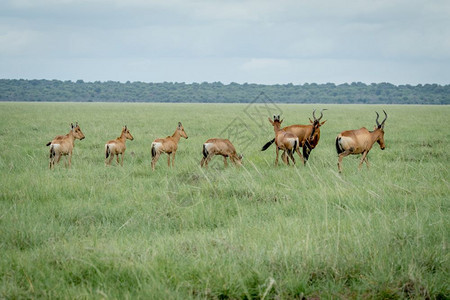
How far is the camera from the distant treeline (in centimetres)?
13475

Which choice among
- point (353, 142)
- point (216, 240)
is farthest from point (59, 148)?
point (216, 240)

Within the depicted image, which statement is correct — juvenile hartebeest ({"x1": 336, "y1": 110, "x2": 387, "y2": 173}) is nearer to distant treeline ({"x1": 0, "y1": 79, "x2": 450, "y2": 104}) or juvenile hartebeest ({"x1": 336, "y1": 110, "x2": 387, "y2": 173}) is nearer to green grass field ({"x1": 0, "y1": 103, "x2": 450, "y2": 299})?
green grass field ({"x1": 0, "y1": 103, "x2": 450, "y2": 299})

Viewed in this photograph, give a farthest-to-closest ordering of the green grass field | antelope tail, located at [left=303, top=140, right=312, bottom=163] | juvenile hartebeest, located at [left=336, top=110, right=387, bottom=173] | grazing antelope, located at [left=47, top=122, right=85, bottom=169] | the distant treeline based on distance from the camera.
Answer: the distant treeline, antelope tail, located at [left=303, top=140, right=312, bottom=163], grazing antelope, located at [left=47, top=122, right=85, bottom=169], juvenile hartebeest, located at [left=336, top=110, right=387, bottom=173], the green grass field

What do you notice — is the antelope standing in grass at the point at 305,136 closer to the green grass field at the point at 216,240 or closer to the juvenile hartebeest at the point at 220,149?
the juvenile hartebeest at the point at 220,149

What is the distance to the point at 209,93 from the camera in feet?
478

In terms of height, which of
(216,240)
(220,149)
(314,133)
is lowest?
(216,240)

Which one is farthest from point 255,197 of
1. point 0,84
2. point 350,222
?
point 0,84

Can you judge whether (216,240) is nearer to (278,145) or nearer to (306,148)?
(278,145)

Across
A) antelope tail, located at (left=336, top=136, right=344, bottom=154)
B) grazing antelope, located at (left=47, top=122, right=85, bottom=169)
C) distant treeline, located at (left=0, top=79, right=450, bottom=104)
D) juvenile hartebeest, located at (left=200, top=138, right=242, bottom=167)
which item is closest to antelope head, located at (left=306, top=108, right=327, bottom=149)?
antelope tail, located at (left=336, top=136, right=344, bottom=154)

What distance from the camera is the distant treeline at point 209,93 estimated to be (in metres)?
135

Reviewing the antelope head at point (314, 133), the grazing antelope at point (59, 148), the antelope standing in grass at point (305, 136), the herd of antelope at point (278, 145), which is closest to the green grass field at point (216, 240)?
the herd of antelope at point (278, 145)

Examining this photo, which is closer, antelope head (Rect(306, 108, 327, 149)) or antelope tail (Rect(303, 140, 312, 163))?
antelope head (Rect(306, 108, 327, 149))

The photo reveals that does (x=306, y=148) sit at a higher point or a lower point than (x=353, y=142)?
lower

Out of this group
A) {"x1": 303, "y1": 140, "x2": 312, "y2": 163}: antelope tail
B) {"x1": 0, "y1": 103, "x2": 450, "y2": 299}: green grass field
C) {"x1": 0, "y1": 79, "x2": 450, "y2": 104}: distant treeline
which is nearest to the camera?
{"x1": 0, "y1": 103, "x2": 450, "y2": 299}: green grass field
